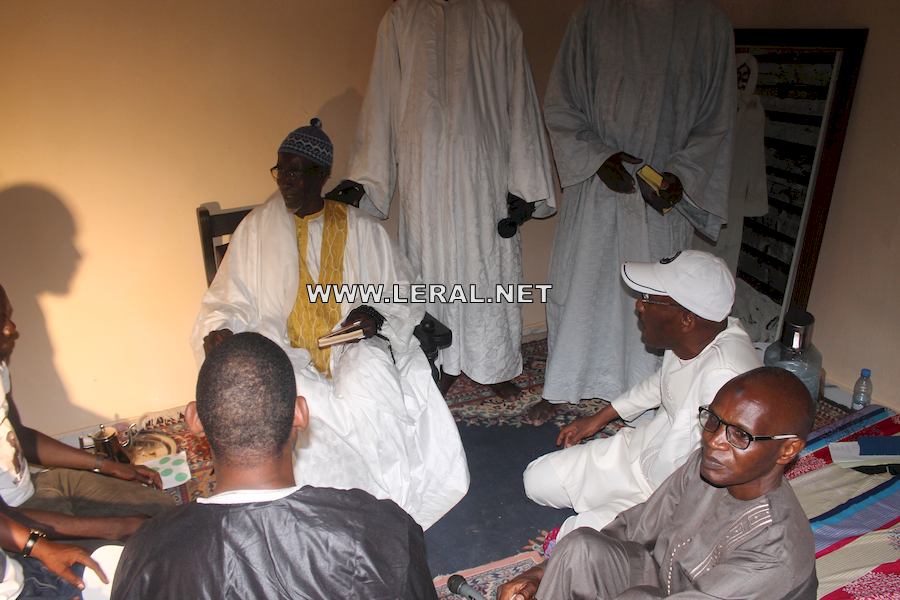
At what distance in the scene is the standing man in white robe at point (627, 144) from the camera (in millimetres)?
3141

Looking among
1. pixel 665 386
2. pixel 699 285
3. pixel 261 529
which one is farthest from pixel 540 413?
pixel 261 529

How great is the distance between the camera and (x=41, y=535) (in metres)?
1.90

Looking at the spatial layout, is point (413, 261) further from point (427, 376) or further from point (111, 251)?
point (111, 251)

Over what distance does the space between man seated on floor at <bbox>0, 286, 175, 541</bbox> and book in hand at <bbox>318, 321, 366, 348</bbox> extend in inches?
30.4

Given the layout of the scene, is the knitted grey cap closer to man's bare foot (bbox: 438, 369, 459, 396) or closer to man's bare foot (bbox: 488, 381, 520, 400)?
man's bare foot (bbox: 438, 369, 459, 396)

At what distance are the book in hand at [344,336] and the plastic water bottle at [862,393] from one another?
2395mm

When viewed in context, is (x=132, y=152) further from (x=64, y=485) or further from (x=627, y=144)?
(x=627, y=144)

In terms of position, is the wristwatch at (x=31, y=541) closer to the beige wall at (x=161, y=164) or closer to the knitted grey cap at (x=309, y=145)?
the knitted grey cap at (x=309, y=145)

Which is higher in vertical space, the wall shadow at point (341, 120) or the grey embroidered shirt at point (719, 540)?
the wall shadow at point (341, 120)

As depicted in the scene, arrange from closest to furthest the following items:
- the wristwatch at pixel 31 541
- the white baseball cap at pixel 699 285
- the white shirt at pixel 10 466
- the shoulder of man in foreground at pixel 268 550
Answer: the shoulder of man in foreground at pixel 268 550, the wristwatch at pixel 31 541, the white shirt at pixel 10 466, the white baseball cap at pixel 699 285

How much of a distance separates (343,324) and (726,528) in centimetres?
166

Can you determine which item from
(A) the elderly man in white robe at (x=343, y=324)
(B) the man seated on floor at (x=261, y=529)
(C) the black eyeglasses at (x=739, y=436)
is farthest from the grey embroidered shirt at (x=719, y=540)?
(A) the elderly man in white robe at (x=343, y=324)

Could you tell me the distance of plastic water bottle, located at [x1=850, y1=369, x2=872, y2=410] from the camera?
3.43m

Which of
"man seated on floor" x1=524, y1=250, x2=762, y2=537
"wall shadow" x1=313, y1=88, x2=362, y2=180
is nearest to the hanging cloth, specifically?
"wall shadow" x1=313, y1=88, x2=362, y2=180
